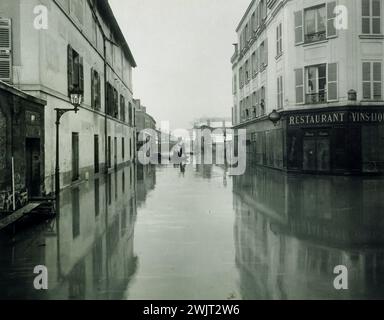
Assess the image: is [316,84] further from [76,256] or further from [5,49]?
[76,256]

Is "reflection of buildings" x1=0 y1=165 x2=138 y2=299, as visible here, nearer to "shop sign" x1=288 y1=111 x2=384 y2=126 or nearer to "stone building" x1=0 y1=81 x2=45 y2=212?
"stone building" x1=0 y1=81 x2=45 y2=212

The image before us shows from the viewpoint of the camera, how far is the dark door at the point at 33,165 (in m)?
12.2

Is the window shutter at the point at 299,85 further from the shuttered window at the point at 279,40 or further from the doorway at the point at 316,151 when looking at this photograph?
the shuttered window at the point at 279,40

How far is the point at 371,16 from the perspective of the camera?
21.3m

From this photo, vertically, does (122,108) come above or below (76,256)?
above

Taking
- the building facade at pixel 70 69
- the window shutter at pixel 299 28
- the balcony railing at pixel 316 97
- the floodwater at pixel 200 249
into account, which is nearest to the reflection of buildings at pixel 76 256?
the floodwater at pixel 200 249

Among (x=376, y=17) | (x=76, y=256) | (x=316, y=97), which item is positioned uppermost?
(x=376, y=17)

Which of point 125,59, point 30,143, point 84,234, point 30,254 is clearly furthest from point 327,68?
point 125,59

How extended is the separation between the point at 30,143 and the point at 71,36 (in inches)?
294

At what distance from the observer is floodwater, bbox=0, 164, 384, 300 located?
5.29 metres

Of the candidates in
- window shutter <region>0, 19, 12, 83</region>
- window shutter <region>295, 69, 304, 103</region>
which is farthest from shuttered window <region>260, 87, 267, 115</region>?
window shutter <region>0, 19, 12, 83</region>

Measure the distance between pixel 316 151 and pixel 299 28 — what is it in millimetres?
7076

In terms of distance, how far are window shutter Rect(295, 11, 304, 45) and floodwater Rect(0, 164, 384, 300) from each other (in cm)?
1247

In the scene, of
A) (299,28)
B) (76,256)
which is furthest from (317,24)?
(76,256)
